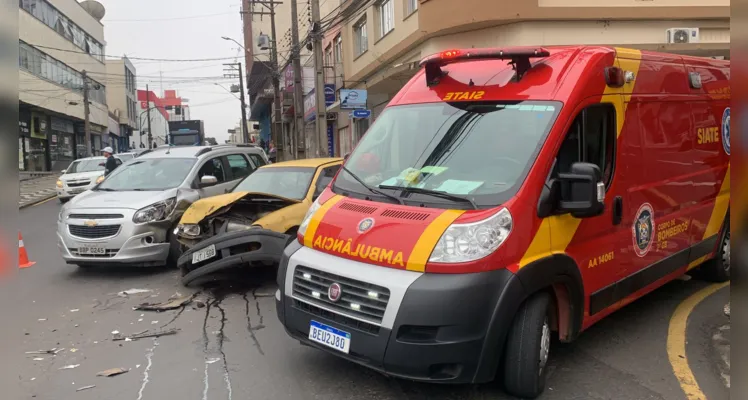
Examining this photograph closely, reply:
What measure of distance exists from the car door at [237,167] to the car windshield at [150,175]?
871mm

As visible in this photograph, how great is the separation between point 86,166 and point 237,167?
499 inches

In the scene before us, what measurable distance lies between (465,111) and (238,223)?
3790 mm

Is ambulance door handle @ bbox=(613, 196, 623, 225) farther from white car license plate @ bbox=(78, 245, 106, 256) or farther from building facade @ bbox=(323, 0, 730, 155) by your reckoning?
building facade @ bbox=(323, 0, 730, 155)

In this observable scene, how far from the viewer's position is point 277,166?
806 centimetres

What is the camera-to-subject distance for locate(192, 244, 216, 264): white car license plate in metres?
6.29

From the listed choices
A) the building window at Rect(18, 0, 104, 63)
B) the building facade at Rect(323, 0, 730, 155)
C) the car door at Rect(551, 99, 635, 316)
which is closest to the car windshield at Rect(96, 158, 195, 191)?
the car door at Rect(551, 99, 635, 316)

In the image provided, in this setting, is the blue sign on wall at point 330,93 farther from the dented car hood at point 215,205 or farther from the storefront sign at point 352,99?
the dented car hood at point 215,205

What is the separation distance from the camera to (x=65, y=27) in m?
39.8

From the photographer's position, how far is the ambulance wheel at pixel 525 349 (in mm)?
3439

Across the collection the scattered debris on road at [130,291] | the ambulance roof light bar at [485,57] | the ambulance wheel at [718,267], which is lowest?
the scattered debris on road at [130,291]

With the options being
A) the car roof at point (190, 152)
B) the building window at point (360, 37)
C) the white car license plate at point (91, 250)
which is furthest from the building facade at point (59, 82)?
the white car license plate at point (91, 250)

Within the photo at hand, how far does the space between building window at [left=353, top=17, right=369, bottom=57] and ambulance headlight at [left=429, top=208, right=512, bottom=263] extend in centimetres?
1941

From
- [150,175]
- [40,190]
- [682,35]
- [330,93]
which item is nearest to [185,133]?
[40,190]

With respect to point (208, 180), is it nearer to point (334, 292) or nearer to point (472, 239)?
point (334, 292)
